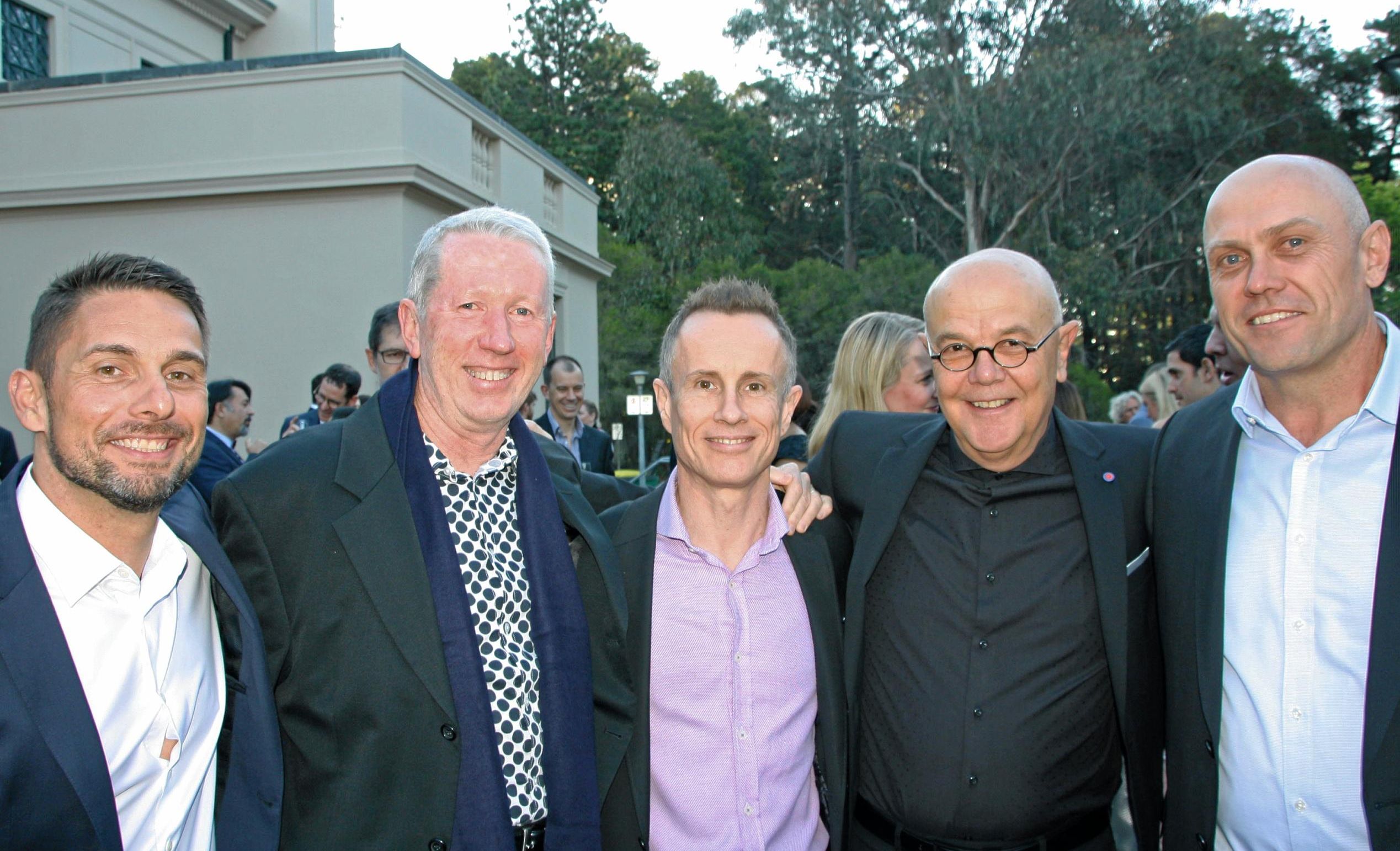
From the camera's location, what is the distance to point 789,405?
2.85 metres

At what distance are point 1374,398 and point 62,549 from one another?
10.1 ft

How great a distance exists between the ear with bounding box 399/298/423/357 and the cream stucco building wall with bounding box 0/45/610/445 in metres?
8.17

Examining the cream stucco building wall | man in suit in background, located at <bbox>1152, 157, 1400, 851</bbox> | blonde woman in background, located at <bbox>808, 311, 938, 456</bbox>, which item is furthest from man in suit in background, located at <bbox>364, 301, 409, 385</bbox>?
the cream stucco building wall

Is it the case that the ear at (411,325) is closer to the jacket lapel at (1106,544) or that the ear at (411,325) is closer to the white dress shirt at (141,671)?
the white dress shirt at (141,671)

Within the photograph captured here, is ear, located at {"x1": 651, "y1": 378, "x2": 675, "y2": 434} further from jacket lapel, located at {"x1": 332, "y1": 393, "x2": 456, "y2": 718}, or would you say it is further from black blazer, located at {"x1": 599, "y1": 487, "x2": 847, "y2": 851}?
jacket lapel, located at {"x1": 332, "y1": 393, "x2": 456, "y2": 718}

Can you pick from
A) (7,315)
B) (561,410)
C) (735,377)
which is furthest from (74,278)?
(7,315)

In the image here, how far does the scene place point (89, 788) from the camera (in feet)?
6.26

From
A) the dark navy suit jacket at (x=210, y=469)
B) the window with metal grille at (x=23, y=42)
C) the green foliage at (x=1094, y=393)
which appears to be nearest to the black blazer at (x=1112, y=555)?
the dark navy suit jacket at (x=210, y=469)

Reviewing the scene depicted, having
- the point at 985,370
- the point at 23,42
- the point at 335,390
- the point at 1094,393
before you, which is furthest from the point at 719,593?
the point at 1094,393

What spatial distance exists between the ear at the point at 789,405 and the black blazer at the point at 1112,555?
1.28 ft

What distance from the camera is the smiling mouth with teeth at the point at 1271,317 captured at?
2.48 meters

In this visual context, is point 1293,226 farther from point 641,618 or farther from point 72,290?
point 72,290

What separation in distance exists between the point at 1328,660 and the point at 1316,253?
40.6 inches

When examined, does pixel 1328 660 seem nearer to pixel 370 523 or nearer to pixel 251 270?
pixel 370 523
